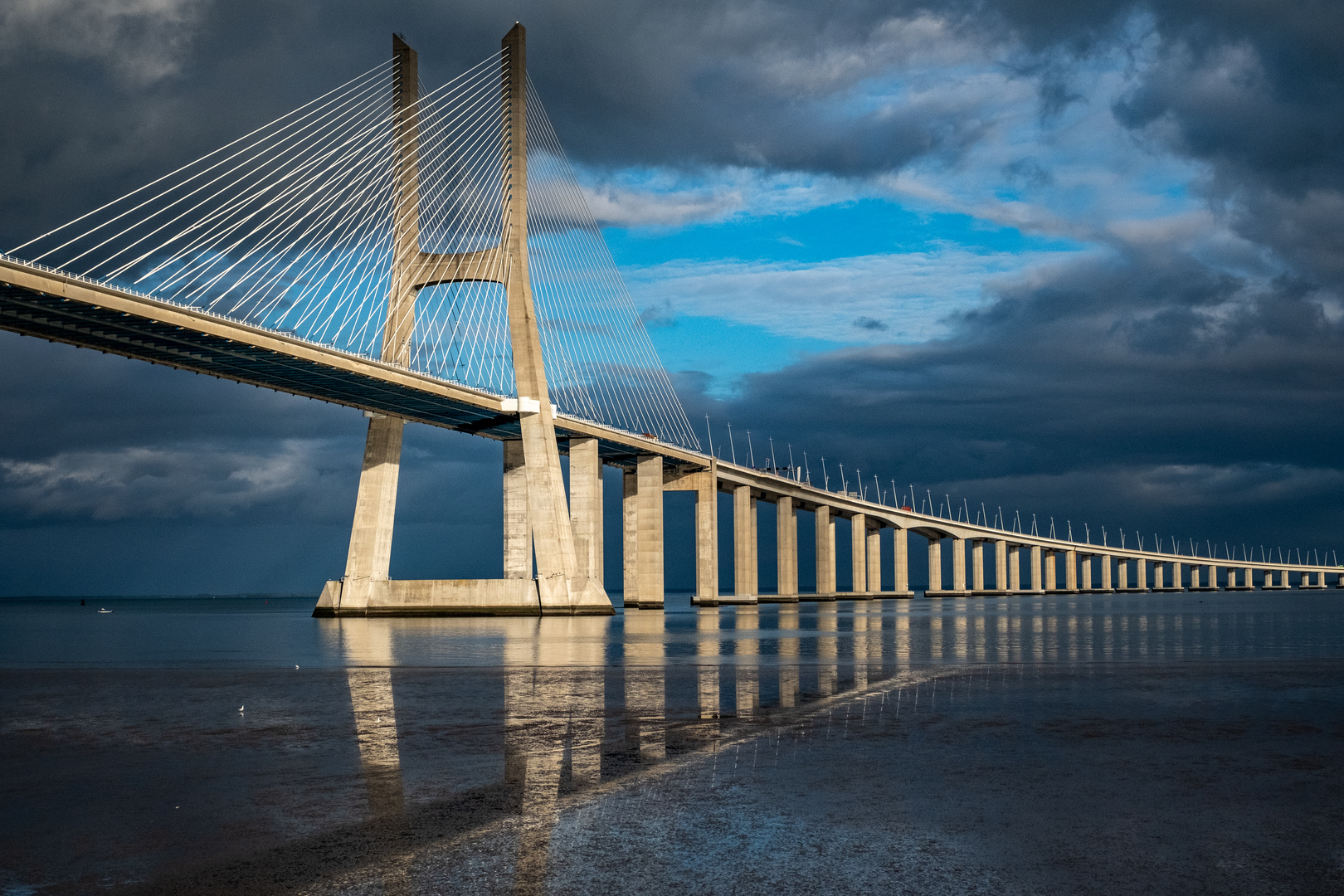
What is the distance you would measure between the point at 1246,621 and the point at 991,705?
47.9m

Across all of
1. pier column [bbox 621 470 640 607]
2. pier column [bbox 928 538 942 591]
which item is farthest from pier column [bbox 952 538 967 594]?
pier column [bbox 621 470 640 607]

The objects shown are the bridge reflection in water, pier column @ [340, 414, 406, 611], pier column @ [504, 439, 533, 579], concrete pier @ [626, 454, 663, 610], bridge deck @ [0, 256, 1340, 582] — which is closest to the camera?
the bridge reflection in water

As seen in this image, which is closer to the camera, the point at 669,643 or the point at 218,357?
the point at 669,643

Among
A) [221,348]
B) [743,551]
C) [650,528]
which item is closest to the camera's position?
[221,348]

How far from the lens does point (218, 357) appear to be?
4672 centimetres

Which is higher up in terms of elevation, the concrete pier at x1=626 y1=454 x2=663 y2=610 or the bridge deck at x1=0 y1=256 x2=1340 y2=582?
the bridge deck at x1=0 y1=256 x2=1340 y2=582

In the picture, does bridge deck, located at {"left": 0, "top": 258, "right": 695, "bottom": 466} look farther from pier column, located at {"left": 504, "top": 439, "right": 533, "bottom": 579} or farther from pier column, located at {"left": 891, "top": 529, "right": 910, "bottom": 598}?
pier column, located at {"left": 891, "top": 529, "right": 910, "bottom": 598}

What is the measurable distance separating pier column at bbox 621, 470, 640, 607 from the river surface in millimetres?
65398

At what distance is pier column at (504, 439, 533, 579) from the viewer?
6594 cm

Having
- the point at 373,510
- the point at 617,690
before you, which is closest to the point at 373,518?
the point at 373,510

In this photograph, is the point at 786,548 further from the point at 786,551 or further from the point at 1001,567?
the point at 1001,567

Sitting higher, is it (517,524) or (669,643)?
(517,524)

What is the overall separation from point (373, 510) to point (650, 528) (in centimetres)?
2985

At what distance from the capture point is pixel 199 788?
389 inches
